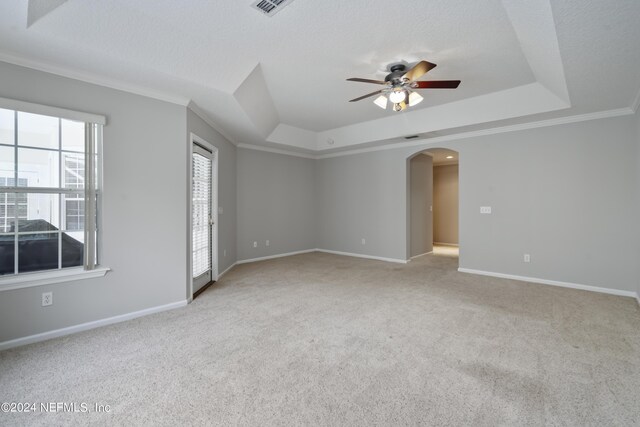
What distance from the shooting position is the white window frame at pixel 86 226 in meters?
2.58

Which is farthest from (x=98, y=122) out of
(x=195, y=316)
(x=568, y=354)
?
(x=568, y=354)

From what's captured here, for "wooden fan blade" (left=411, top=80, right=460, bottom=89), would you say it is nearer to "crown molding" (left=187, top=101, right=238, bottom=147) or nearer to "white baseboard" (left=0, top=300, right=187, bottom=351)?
"crown molding" (left=187, top=101, right=238, bottom=147)

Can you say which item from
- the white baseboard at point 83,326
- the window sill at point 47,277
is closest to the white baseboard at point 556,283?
the white baseboard at point 83,326

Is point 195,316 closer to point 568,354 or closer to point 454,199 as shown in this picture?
point 568,354

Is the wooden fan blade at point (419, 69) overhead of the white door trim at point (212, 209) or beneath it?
overhead

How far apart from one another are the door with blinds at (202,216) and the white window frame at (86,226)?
1069 mm

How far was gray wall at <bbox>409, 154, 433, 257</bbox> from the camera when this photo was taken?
21.6 ft

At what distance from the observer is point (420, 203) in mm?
6961

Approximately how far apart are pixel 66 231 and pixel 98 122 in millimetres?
1123

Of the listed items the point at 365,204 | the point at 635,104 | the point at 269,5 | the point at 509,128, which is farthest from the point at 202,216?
the point at 635,104

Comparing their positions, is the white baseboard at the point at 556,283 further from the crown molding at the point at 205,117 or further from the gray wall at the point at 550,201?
the crown molding at the point at 205,117

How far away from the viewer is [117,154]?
3062 millimetres

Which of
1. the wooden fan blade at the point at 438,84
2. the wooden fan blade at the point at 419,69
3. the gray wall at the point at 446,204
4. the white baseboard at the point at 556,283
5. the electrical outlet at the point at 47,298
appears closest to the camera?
the electrical outlet at the point at 47,298

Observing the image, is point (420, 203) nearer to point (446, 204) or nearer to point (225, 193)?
point (446, 204)
